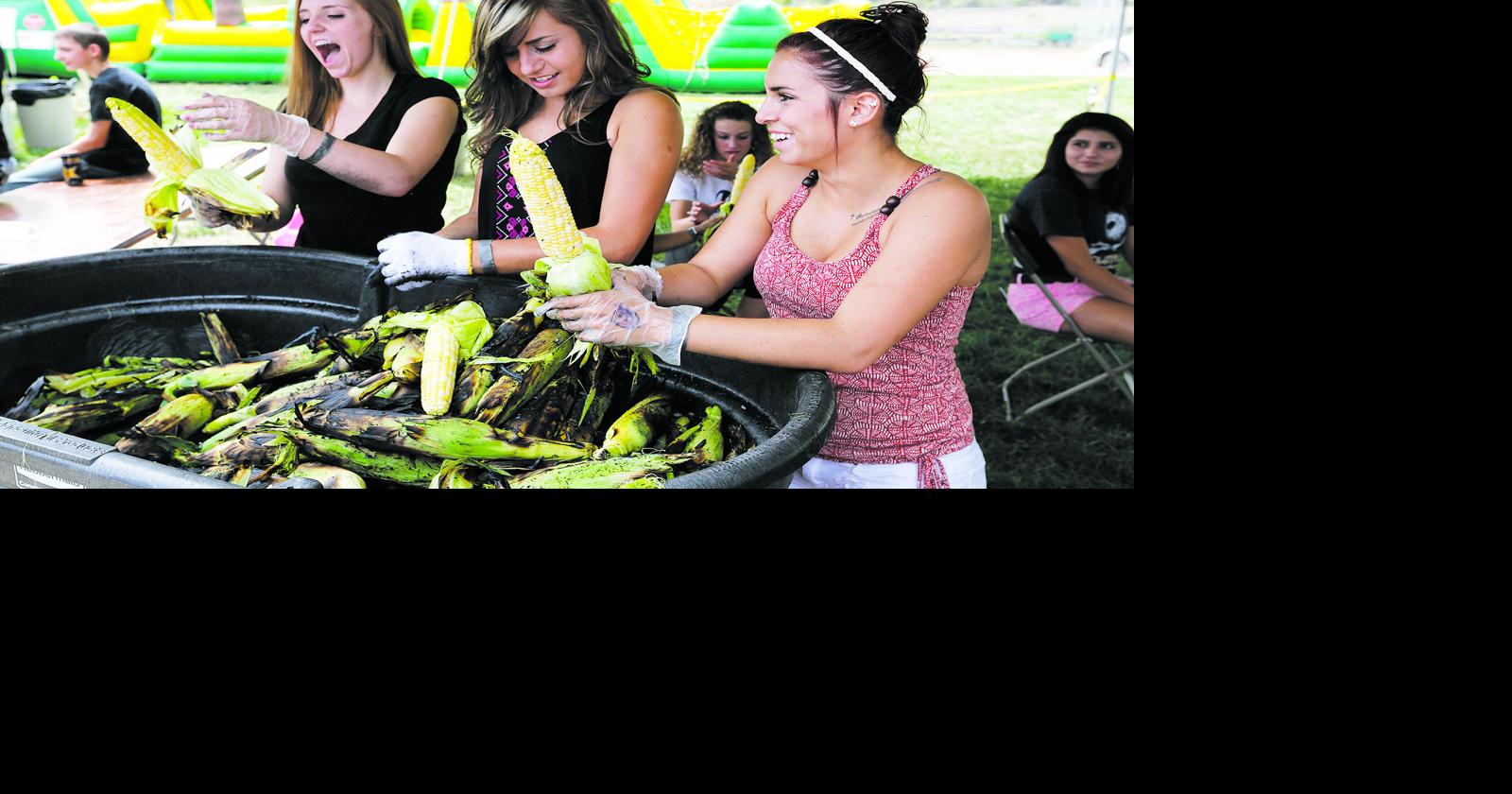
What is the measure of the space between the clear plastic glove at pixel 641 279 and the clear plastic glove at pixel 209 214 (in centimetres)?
89

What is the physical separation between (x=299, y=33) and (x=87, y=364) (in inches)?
38.3

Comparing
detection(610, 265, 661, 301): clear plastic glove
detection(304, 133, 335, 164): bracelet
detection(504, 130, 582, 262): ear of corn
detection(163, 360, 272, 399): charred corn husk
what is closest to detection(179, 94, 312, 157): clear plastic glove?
detection(304, 133, 335, 164): bracelet

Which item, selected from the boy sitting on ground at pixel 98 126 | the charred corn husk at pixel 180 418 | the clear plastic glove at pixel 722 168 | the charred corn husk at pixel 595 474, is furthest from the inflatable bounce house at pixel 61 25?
the charred corn husk at pixel 595 474

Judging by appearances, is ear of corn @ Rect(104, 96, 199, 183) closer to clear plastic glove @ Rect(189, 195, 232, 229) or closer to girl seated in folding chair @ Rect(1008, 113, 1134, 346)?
clear plastic glove @ Rect(189, 195, 232, 229)

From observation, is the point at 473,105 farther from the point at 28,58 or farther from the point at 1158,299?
the point at 28,58

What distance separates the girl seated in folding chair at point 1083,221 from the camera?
4.05 meters

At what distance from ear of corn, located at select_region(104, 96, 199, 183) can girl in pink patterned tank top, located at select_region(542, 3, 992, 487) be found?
3.21ft

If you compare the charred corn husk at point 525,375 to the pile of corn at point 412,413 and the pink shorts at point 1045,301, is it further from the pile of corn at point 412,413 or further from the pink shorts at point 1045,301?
the pink shorts at point 1045,301

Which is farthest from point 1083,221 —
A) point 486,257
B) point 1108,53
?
point 1108,53

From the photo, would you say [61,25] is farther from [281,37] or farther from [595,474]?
[595,474]

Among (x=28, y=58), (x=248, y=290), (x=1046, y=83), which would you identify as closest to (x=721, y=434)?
(x=248, y=290)

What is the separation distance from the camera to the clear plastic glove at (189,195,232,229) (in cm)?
225

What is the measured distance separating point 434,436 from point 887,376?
852mm

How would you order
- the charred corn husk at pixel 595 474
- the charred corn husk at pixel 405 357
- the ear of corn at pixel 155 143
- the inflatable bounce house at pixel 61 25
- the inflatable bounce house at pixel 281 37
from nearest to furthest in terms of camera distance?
1. the charred corn husk at pixel 595 474
2. the charred corn husk at pixel 405 357
3. the ear of corn at pixel 155 143
4. the inflatable bounce house at pixel 281 37
5. the inflatable bounce house at pixel 61 25
